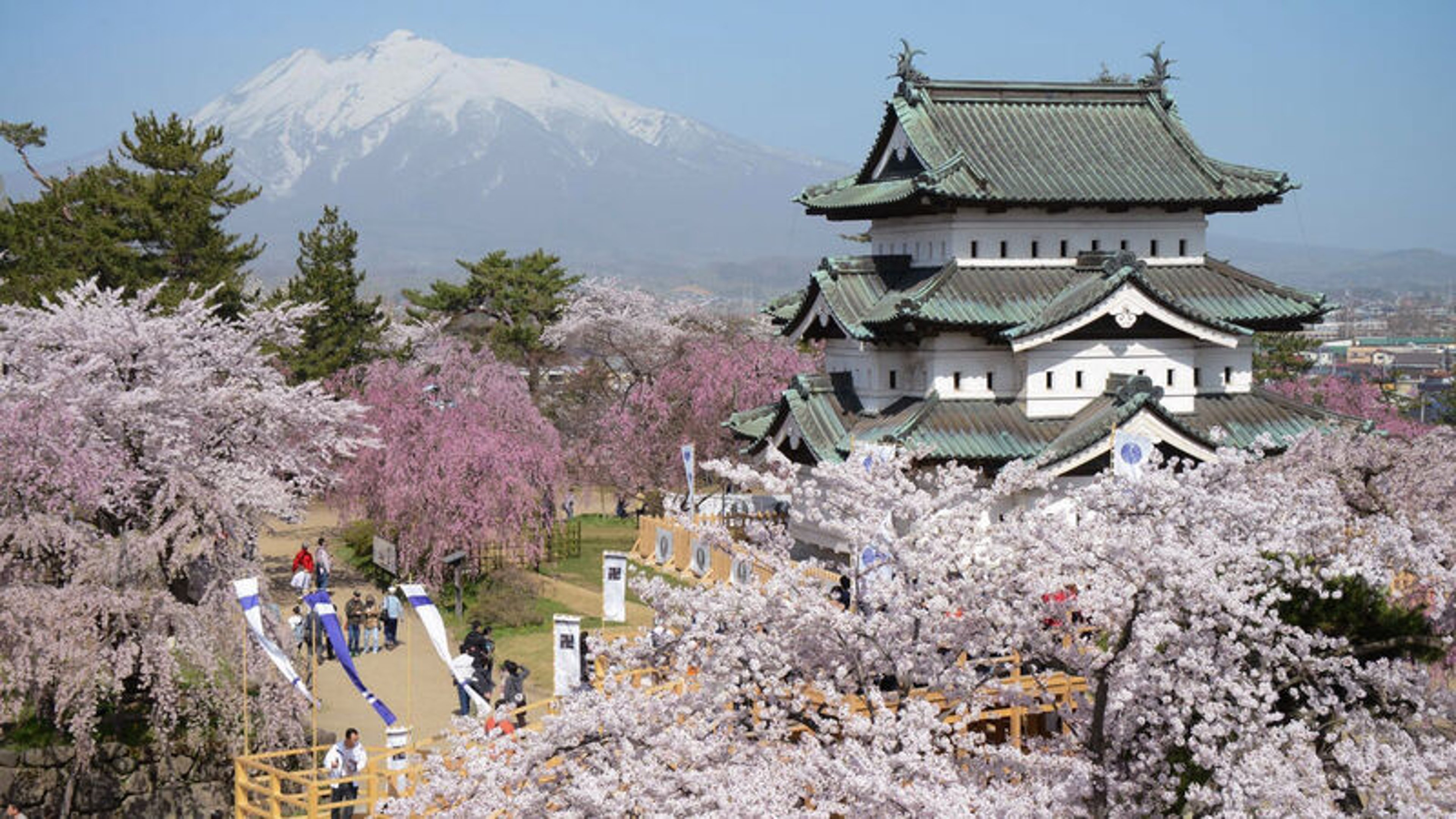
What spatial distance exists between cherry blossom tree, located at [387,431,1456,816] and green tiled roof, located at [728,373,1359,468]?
1255 cm

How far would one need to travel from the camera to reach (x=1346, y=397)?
5419cm

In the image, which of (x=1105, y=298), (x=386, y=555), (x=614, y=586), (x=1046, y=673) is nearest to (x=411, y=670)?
(x=386, y=555)

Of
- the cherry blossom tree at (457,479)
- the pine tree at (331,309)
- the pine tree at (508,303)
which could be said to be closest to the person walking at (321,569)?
the cherry blossom tree at (457,479)

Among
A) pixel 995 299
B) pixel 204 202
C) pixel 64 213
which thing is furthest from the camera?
pixel 64 213

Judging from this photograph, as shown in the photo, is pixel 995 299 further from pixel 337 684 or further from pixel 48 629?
pixel 48 629

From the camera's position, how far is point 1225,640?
14.2 meters

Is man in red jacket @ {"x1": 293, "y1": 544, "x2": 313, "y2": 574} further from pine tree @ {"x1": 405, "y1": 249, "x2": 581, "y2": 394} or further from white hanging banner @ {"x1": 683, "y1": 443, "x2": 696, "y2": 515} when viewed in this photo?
pine tree @ {"x1": 405, "y1": 249, "x2": 581, "y2": 394}

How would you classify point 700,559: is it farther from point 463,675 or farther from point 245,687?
point 463,675

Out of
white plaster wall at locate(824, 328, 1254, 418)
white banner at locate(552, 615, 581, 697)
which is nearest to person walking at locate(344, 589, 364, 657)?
white banner at locate(552, 615, 581, 697)

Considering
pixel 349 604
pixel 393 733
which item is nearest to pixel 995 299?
pixel 349 604

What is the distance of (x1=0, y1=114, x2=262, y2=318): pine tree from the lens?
47.1m

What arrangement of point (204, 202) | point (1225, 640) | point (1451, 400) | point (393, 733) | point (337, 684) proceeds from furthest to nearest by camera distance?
point (1451, 400) < point (204, 202) < point (337, 684) < point (393, 733) < point (1225, 640)

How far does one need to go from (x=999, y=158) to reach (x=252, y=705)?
60.3 ft

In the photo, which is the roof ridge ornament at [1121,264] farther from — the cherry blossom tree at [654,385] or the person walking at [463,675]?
the cherry blossom tree at [654,385]
